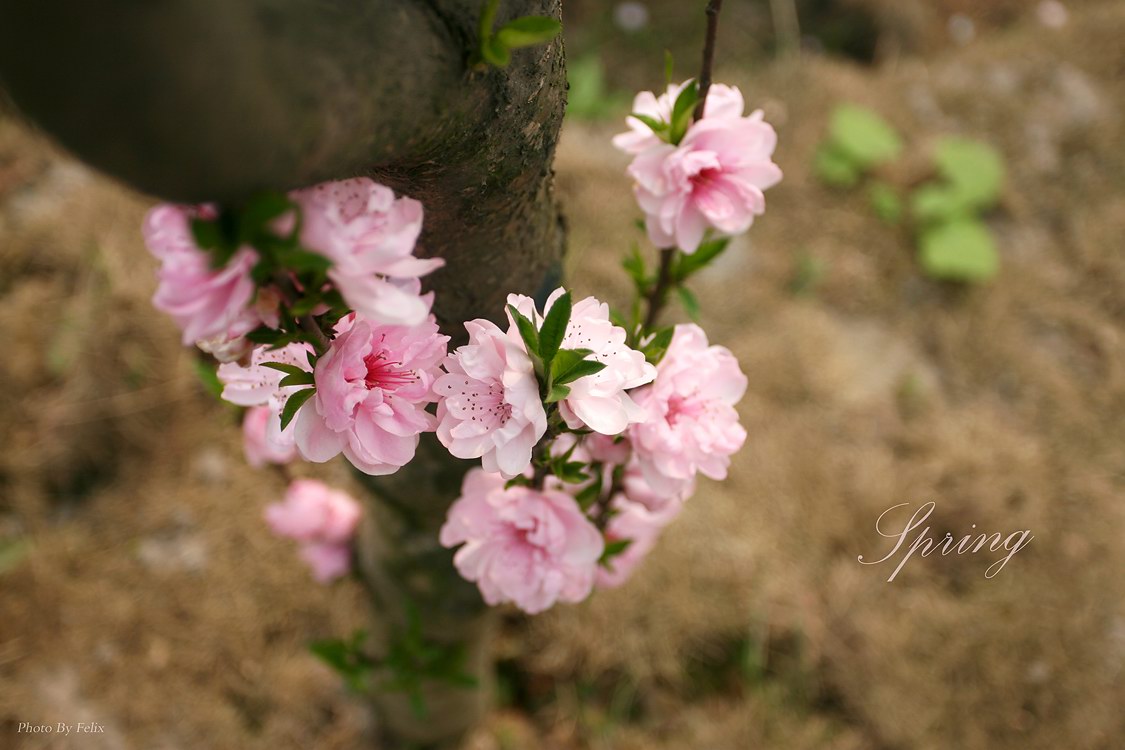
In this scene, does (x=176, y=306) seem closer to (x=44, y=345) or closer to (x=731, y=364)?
(x=731, y=364)

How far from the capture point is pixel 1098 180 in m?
2.51

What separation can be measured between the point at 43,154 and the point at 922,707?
110 inches

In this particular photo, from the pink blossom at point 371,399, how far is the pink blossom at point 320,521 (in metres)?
0.81

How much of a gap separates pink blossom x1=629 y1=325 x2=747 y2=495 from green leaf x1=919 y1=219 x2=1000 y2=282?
1891 mm

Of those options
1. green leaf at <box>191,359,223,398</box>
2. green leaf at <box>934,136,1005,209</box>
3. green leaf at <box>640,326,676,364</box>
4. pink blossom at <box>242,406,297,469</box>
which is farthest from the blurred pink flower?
green leaf at <box>934,136,1005,209</box>

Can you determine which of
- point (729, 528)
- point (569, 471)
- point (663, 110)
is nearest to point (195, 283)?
point (569, 471)

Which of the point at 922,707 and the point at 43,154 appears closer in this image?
the point at 922,707

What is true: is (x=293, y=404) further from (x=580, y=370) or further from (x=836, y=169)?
(x=836, y=169)

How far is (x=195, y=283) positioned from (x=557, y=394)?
0.23 metres

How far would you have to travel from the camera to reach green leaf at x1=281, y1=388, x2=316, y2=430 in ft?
1.54

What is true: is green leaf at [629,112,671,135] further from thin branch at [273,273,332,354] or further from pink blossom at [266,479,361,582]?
pink blossom at [266,479,361,582]

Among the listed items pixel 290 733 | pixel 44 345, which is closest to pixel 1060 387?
pixel 290 733

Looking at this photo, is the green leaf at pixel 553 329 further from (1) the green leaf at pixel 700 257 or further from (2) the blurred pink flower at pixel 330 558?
(2) the blurred pink flower at pixel 330 558

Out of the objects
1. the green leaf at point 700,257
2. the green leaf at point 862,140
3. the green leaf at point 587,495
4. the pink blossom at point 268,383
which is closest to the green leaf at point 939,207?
the green leaf at point 862,140
